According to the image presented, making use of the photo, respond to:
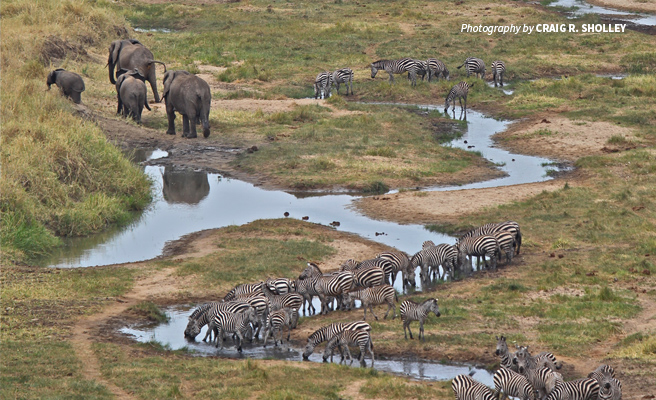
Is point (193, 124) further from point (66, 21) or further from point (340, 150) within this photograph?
point (66, 21)

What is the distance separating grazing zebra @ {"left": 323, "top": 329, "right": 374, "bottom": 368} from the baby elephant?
19.8 meters

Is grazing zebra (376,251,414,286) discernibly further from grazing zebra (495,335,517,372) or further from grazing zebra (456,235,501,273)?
grazing zebra (495,335,517,372)

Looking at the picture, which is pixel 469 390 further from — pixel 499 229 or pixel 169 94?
pixel 169 94

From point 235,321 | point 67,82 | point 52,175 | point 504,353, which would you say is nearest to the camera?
point 504,353

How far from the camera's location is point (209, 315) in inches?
633

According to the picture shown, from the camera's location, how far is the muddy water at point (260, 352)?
1464 cm

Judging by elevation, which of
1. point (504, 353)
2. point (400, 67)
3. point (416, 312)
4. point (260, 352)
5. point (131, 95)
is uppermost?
point (400, 67)

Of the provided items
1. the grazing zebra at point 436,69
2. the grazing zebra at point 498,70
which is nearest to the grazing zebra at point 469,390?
the grazing zebra at point 436,69

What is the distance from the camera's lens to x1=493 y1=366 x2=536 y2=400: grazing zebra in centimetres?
1269

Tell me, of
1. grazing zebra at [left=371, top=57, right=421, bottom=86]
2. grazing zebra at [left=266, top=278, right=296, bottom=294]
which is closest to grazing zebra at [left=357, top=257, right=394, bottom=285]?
grazing zebra at [left=266, top=278, right=296, bottom=294]

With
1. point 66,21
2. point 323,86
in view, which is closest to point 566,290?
point 323,86

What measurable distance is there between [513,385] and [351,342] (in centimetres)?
297

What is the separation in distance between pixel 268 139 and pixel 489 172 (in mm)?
7724

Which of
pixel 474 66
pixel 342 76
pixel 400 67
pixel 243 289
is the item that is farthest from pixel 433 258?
pixel 474 66
